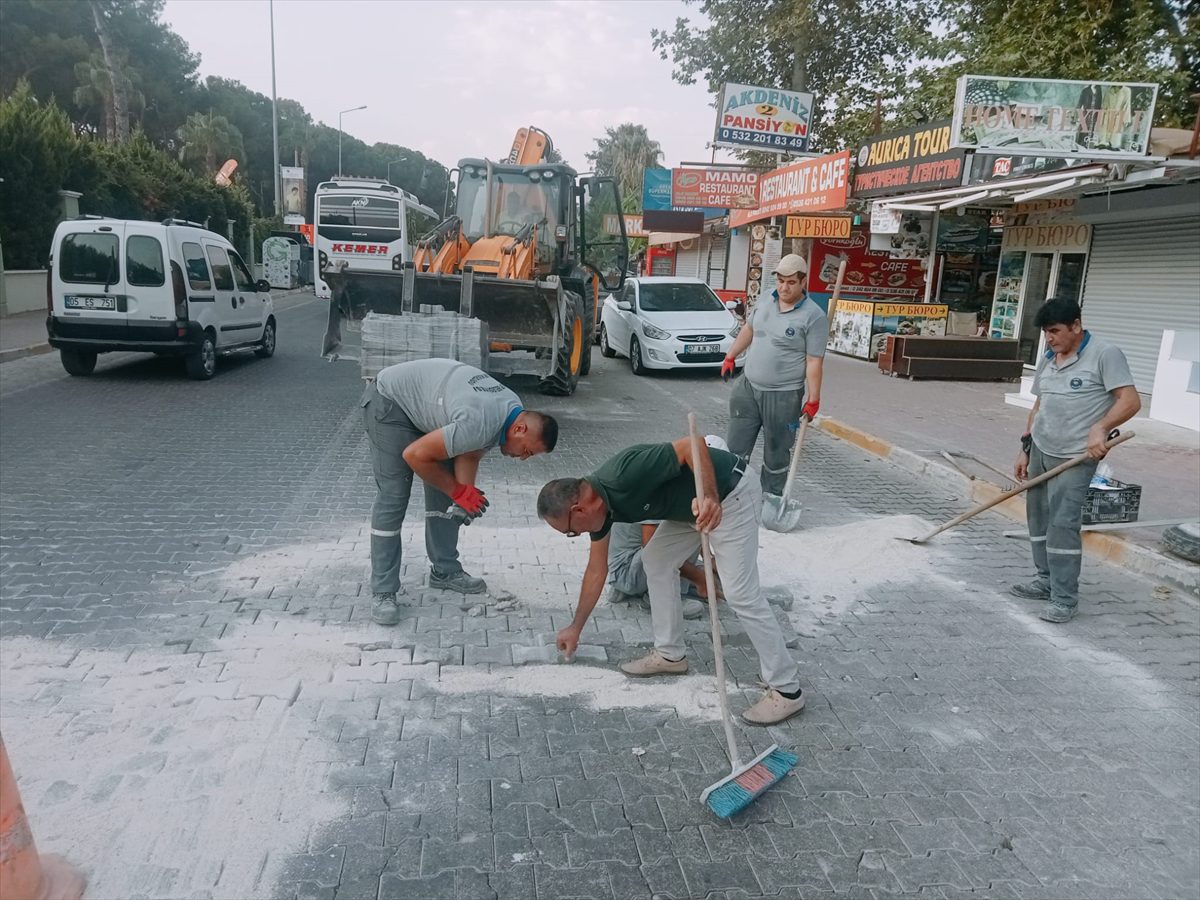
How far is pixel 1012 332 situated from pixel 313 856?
57.9ft

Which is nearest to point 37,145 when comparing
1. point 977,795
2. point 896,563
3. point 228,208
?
point 228,208

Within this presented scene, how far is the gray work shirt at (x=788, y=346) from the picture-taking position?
6180 millimetres

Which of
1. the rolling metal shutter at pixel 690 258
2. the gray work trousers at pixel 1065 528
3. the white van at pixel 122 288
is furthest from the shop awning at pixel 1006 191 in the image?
the rolling metal shutter at pixel 690 258

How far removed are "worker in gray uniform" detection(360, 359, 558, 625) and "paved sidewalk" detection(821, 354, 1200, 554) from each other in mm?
4640

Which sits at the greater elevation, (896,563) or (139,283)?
(139,283)

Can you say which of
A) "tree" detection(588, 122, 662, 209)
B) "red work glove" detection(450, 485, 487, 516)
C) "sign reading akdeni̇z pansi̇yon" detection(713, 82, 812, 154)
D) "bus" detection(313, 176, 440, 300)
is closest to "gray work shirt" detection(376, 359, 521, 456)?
"red work glove" detection(450, 485, 487, 516)

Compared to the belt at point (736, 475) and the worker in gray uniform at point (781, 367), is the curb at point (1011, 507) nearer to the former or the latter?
the worker in gray uniform at point (781, 367)

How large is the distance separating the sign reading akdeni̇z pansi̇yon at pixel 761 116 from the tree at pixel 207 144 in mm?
34784

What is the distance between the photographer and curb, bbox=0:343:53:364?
13.3 meters

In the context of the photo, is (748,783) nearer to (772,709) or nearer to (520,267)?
(772,709)

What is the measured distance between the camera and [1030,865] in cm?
290

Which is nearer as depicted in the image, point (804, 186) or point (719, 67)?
point (804, 186)

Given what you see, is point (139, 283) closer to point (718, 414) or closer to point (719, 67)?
point (718, 414)

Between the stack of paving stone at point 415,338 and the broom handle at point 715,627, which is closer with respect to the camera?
the broom handle at point 715,627
